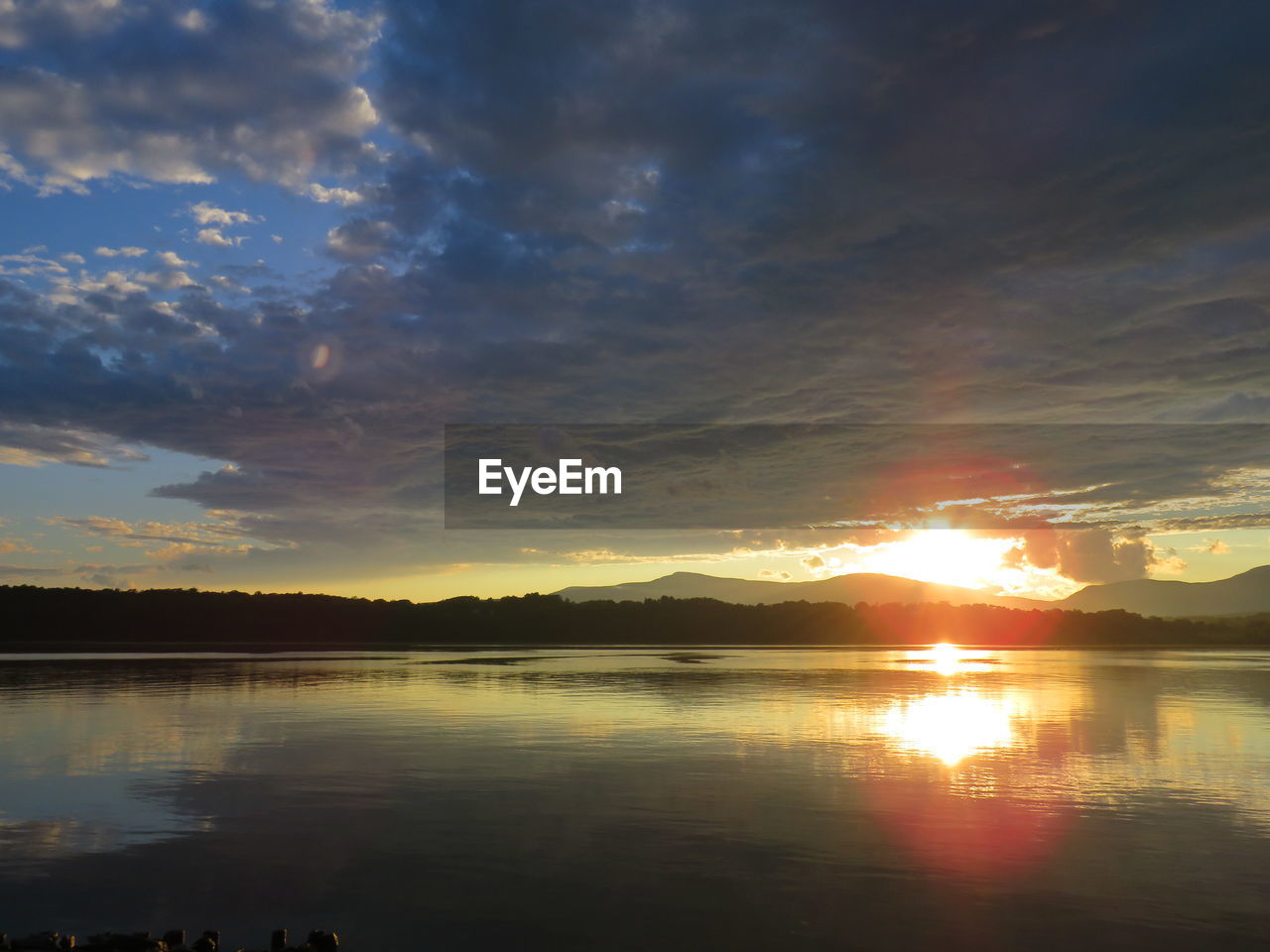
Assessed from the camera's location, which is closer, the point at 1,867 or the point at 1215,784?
the point at 1,867

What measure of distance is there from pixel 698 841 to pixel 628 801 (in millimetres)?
4089

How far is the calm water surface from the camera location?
14.2 metres

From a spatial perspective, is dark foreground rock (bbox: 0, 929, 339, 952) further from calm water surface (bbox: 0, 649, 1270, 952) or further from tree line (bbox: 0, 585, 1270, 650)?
tree line (bbox: 0, 585, 1270, 650)

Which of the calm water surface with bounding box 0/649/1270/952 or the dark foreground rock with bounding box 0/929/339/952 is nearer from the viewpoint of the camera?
the dark foreground rock with bounding box 0/929/339/952

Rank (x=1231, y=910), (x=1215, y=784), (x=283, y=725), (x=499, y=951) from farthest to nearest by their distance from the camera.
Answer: (x=283, y=725) → (x=1215, y=784) → (x=1231, y=910) → (x=499, y=951)

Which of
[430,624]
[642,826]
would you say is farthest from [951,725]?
[430,624]

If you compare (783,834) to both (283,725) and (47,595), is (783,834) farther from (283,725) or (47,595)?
(47,595)

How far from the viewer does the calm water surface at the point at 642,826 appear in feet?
46.5

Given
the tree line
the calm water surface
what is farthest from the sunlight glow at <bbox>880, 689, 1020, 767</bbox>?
the tree line

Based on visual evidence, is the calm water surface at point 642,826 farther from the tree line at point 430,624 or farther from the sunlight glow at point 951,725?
the tree line at point 430,624

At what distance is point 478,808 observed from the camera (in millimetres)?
21547

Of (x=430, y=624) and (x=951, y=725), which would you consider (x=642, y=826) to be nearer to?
(x=951, y=725)

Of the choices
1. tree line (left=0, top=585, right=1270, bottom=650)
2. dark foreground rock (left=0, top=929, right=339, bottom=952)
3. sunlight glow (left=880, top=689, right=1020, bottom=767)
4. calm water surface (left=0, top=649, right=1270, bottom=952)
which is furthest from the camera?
tree line (left=0, top=585, right=1270, bottom=650)

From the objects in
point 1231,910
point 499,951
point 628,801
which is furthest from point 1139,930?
point 628,801
